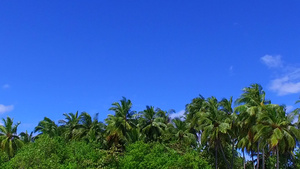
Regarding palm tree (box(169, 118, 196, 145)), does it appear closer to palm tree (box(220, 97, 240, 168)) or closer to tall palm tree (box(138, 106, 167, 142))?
tall palm tree (box(138, 106, 167, 142))

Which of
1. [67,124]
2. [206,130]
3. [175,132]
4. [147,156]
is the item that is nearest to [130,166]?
[147,156]

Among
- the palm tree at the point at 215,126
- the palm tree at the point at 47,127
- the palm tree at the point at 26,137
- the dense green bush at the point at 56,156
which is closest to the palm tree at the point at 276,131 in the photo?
the palm tree at the point at 215,126

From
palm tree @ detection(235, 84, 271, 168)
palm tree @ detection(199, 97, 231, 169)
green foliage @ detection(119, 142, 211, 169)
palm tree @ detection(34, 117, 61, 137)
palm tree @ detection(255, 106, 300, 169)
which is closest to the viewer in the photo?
palm tree @ detection(255, 106, 300, 169)

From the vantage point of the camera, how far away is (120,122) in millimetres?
49875

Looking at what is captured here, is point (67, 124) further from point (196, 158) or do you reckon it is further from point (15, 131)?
point (196, 158)

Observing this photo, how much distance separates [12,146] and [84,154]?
74.4 feet

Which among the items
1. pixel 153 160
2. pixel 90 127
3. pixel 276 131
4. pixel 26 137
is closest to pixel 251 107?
pixel 276 131

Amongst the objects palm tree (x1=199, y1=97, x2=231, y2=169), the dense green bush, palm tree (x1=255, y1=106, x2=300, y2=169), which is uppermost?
palm tree (x1=199, y1=97, x2=231, y2=169)

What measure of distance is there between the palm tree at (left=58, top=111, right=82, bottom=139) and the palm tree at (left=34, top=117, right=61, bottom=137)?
139 cm

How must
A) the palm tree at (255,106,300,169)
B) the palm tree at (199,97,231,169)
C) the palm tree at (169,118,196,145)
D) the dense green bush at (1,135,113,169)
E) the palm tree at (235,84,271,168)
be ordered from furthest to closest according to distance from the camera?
1. the palm tree at (169,118,196,145)
2. the palm tree at (199,97,231,169)
3. the palm tree at (235,84,271,168)
4. the palm tree at (255,106,300,169)
5. the dense green bush at (1,135,113,169)

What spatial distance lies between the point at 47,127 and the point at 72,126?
4180mm

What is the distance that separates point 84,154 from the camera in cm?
3822

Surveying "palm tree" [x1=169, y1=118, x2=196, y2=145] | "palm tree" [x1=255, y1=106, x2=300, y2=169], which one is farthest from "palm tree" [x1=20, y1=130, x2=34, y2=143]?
"palm tree" [x1=255, y1=106, x2=300, y2=169]

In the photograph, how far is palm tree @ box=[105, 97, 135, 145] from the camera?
4953 centimetres
